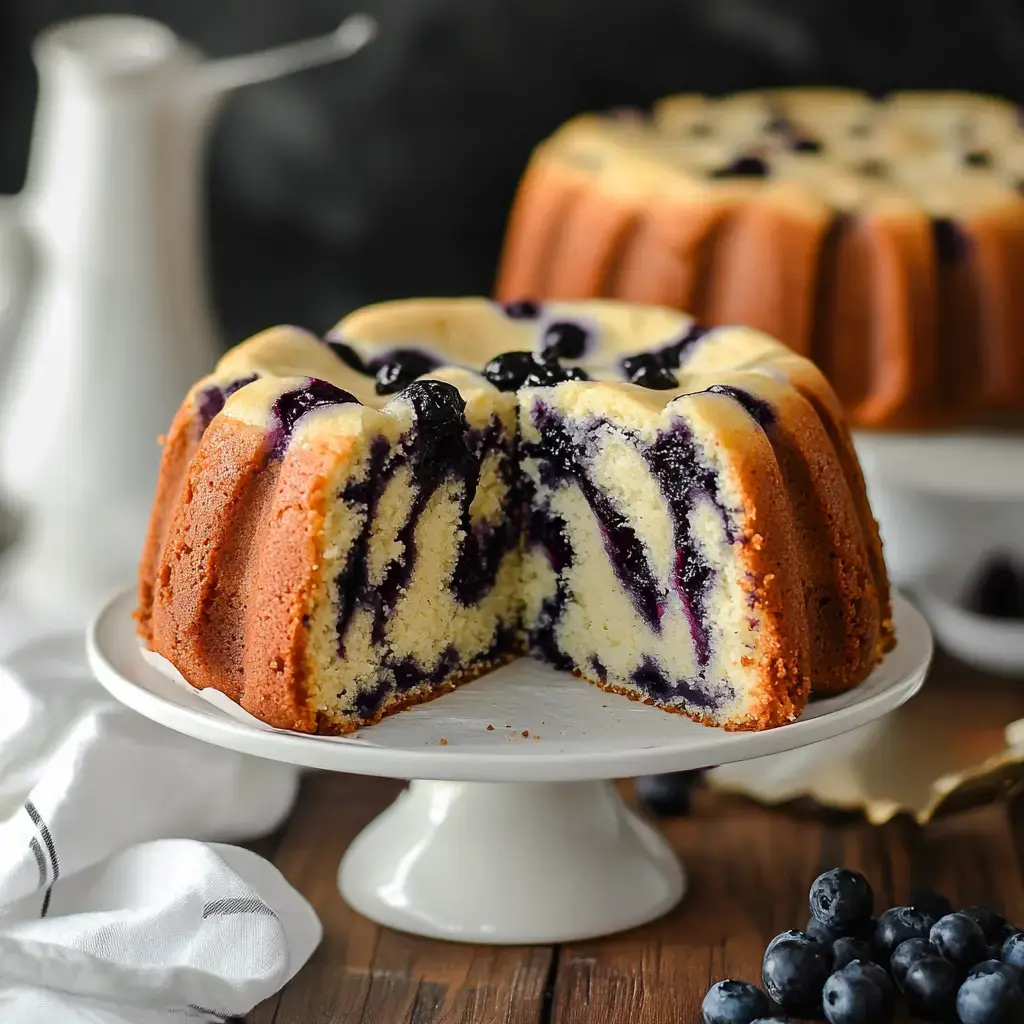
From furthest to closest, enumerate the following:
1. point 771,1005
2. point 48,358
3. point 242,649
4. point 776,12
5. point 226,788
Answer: point 776,12
point 48,358
point 226,788
point 242,649
point 771,1005

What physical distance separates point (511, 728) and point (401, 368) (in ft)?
1.40

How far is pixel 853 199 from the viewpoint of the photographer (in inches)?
91.4

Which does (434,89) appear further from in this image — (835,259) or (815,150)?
(835,259)

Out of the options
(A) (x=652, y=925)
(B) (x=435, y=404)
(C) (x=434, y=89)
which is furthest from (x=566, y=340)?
(C) (x=434, y=89)

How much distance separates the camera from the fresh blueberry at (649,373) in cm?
172

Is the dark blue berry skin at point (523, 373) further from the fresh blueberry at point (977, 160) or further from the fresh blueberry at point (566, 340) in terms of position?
the fresh blueberry at point (977, 160)

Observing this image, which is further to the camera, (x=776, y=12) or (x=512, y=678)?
(x=776, y=12)

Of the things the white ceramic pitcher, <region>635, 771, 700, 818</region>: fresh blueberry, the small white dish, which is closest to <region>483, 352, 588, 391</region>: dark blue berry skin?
<region>635, 771, 700, 818</region>: fresh blueberry

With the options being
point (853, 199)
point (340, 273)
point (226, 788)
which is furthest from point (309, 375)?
point (340, 273)

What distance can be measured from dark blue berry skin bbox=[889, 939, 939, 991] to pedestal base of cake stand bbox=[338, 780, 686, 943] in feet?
0.97

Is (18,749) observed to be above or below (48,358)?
below

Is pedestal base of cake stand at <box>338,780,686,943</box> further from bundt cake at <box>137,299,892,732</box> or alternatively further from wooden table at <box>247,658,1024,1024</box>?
bundt cake at <box>137,299,892,732</box>

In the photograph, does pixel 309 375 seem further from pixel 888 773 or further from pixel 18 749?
pixel 888 773

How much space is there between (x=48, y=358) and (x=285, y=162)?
67 cm
